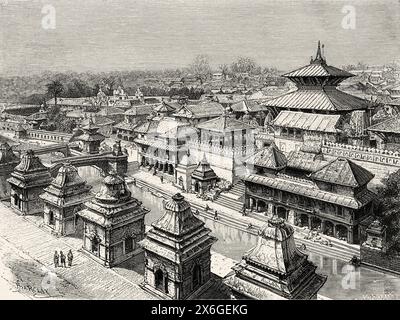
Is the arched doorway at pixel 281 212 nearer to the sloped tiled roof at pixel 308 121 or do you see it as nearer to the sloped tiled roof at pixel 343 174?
the sloped tiled roof at pixel 343 174

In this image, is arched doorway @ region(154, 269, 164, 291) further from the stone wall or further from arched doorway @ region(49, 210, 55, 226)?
the stone wall

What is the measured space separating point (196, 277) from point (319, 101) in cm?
1987

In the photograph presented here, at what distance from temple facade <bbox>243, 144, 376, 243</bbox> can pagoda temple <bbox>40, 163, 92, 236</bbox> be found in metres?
11.6

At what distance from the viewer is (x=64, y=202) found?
21250mm

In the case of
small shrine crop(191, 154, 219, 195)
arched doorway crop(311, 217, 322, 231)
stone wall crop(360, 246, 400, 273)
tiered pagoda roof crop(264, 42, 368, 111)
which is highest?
tiered pagoda roof crop(264, 42, 368, 111)

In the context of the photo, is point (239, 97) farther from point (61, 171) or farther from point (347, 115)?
point (61, 171)

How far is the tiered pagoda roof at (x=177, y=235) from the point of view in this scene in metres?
13.8

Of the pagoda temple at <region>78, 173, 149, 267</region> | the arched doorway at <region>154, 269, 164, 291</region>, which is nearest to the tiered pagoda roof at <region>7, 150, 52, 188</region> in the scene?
the pagoda temple at <region>78, 173, 149, 267</region>

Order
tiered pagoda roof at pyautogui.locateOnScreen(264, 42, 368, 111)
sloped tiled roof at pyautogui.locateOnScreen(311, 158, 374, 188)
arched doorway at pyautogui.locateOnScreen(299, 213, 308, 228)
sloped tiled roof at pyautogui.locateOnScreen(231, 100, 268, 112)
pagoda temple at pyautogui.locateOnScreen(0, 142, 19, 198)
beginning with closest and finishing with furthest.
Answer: sloped tiled roof at pyautogui.locateOnScreen(311, 158, 374, 188) < arched doorway at pyautogui.locateOnScreen(299, 213, 308, 228) < pagoda temple at pyautogui.locateOnScreen(0, 142, 19, 198) < tiered pagoda roof at pyautogui.locateOnScreen(264, 42, 368, 111) < sloped tiled roof at pyautogui.locateOnScreen(231, 100, 268, 112)

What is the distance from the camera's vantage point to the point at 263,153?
2539 centimetres

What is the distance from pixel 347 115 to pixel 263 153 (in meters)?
8.95

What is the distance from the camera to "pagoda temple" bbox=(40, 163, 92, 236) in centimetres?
2116
